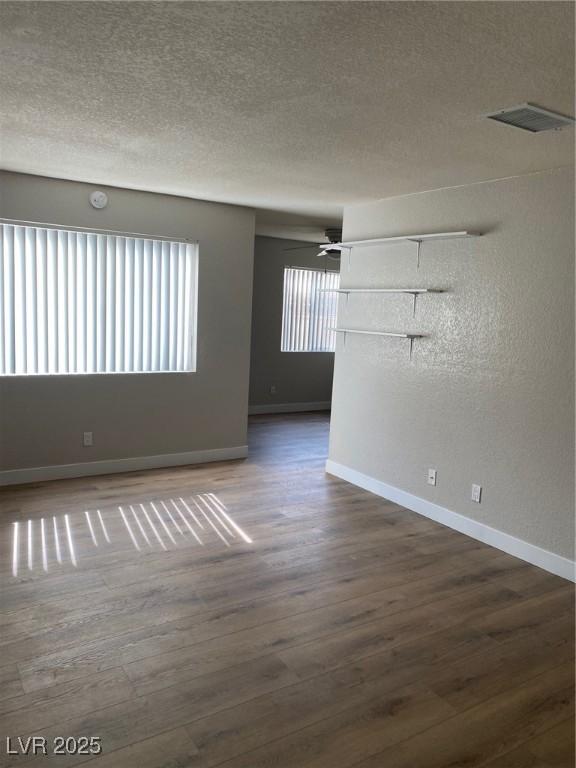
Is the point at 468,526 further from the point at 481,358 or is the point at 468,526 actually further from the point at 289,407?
the point at 289,407

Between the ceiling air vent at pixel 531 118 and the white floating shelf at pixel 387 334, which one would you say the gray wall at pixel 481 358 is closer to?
the white floating shelf at pixel 387 334

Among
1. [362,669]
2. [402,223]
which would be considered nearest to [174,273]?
[402,223]

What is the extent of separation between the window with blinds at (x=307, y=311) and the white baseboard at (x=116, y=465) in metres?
2.99

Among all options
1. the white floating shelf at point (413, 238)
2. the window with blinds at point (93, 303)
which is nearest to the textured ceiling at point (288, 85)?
the white floating shelf at point (413, 238)

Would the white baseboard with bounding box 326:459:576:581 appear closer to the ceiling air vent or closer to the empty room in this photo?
the empty room

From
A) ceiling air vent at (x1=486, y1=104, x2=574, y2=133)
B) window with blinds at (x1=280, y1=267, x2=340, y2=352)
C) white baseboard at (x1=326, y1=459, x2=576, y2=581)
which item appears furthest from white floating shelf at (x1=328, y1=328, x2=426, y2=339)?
window with blinds at (x1=280, y1=267, x2=340, y2=352)

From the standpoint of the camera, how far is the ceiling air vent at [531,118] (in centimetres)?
239

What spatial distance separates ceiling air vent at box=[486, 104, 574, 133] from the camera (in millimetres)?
2394

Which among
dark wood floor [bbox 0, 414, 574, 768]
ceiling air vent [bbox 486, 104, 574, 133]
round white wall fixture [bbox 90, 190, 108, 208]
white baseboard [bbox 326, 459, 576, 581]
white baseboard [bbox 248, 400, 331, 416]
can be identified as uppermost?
round white wall fixture [bbox 90, 190, 108, 208]

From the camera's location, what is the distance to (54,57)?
2156mm

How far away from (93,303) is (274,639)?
3.31 meters

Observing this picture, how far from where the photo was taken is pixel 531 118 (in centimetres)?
249

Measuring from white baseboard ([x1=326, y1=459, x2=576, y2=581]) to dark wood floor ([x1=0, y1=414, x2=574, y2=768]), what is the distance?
3.4 inches

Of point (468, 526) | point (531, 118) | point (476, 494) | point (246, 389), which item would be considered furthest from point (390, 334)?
point (531, 118)
